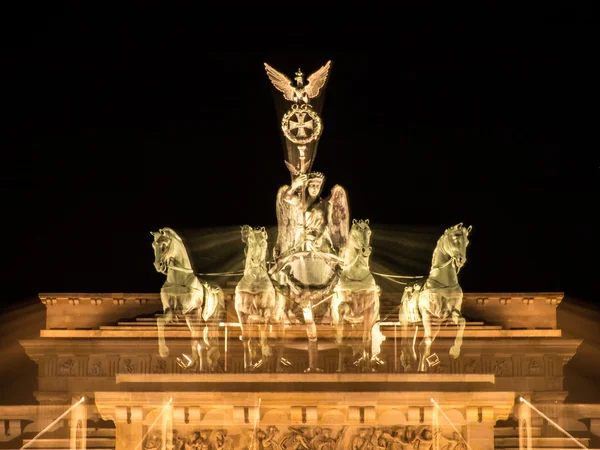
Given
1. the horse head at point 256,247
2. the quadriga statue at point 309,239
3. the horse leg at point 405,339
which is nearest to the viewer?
the horse head at point 256,247

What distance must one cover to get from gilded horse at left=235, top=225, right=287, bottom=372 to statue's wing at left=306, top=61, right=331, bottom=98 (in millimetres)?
4479

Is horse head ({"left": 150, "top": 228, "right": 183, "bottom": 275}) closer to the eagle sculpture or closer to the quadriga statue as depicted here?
the quadriga statue

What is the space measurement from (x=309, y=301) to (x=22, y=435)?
5104 millimetres

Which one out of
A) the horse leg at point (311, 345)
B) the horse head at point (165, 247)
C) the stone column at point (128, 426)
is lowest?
the stone column at point (128, 426)

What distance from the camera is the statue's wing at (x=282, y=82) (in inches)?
1257

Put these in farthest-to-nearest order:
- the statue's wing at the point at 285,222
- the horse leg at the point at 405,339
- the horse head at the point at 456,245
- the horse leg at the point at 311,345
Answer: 1. the statue's wing at the point at 285,222
2. the horse leg at the point at 405,339
3. the horse head at the point at 456,245
4. the horse leg at the point at 311,345

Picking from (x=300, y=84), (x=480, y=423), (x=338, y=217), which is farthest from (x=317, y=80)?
(x=480, y=423)

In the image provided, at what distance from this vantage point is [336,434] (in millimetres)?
26047

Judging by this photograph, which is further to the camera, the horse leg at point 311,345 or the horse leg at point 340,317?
the horse leg at point 340,317

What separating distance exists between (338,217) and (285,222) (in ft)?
3.12

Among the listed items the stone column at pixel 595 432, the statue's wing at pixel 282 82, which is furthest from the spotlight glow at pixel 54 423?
the stone column at pixel 595 432

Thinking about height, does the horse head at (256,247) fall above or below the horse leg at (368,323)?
above

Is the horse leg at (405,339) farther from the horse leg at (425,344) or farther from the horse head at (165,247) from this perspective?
the horse head at (165,247)

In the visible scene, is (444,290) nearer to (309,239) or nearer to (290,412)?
(309,239)
